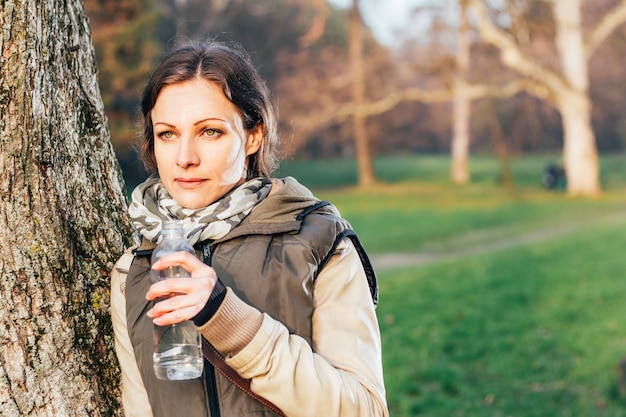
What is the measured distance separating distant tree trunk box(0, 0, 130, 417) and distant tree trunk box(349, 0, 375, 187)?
2786 centimetres

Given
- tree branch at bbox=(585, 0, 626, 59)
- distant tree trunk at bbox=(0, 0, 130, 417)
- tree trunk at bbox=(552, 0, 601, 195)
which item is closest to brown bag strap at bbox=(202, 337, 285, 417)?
distant tree trunk at bbox=(0, 0, 130, 417)

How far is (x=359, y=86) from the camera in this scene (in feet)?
102

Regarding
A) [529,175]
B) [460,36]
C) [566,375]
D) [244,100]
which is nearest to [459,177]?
[529,175]

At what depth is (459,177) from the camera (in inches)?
1348

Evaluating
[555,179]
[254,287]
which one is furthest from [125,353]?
[555,179]

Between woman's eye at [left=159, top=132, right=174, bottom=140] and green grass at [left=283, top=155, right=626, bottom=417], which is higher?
woman's eye at [left=159, top=132, right=174, bottom=140]

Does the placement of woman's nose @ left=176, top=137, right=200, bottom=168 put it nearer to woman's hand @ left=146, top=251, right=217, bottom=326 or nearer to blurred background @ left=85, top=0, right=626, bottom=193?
woman's hand @ left=146, top=251, right=217, bottom=326

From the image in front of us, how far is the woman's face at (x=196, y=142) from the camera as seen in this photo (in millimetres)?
2117

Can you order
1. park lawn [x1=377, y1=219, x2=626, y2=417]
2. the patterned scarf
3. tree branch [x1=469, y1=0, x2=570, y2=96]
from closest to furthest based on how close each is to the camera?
the patterned scarf → park lawn [x1=377, y1=219, x2=626, y2=417] → tree branch [x1=469, y1=0, x2=570, y2=96]

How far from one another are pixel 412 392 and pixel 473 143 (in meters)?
52.9

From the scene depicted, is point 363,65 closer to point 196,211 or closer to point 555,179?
point 555,179

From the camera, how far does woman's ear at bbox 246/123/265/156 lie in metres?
2.31

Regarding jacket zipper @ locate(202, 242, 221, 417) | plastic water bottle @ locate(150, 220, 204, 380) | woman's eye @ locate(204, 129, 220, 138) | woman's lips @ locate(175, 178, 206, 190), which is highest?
woman's eye @ locate(204, 129, 220, 138)

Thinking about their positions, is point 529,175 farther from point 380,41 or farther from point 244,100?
point 244,100
